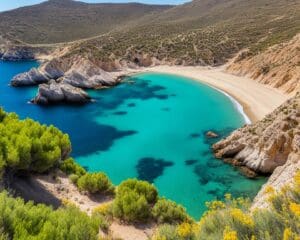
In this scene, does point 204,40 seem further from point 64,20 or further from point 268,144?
point 64,20

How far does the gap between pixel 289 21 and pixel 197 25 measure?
30330mm

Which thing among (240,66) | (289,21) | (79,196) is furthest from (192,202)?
(289,21)

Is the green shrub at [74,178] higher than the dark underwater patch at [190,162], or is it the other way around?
the green shrub at [74,178]

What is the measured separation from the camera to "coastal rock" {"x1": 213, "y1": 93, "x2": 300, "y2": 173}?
869 inches

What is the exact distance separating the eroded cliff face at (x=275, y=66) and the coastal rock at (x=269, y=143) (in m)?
18.5

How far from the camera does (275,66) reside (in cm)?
4941

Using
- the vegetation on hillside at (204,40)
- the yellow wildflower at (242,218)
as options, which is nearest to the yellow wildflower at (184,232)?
the yellow wildflower at (242,218)

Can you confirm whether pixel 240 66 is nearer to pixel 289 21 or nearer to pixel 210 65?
pixel 210 65

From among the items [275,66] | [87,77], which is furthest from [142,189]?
[87,77]

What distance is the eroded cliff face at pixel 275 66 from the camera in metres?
43.5

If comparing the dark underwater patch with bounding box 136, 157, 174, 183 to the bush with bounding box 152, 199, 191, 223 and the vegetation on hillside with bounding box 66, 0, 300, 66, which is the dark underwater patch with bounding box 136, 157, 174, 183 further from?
the vegetation on hillside with bounding box 66, 0, 300, 66

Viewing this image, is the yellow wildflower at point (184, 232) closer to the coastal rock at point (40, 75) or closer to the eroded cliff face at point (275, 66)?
the eroded cliff face at point (275, 66)

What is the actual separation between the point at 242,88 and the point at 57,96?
84.3 ft

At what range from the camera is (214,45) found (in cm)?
7338
